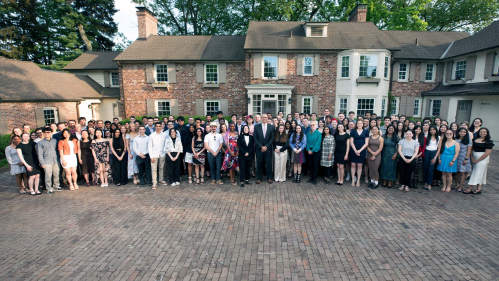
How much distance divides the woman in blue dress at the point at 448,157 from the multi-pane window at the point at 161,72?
59.8 ft

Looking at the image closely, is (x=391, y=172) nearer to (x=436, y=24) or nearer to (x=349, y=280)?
(x=349, y=280)

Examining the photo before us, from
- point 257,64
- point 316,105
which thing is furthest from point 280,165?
point 257,64

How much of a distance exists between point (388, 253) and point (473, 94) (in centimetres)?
1590

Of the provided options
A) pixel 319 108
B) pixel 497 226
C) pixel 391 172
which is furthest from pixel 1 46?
pixel 497 226

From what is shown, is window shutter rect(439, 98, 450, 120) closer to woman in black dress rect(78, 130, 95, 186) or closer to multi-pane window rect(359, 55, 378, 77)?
multi-pane window rect(359, 55, 378, 77)

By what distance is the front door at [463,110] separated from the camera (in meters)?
16.1

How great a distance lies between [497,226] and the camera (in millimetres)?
5160

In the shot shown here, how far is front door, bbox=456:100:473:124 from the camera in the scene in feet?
52.9

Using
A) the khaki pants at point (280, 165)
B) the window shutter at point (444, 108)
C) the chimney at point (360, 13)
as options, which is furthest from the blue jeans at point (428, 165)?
the chimney at point (360, 13)

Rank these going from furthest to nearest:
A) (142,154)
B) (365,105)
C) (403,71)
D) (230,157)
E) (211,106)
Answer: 1. (211,106)
2. (403,71)
3. (365,105)
4. (230,157)
5. (142,154)

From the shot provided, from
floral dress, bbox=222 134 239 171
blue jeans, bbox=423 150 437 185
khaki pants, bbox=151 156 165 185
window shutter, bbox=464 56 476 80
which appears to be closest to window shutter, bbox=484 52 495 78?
window shutter, bbox=464 56 476 80

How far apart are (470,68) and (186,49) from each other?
20607mm

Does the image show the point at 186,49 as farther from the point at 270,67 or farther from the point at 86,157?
the point at 86,157

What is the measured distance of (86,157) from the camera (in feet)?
25.3
